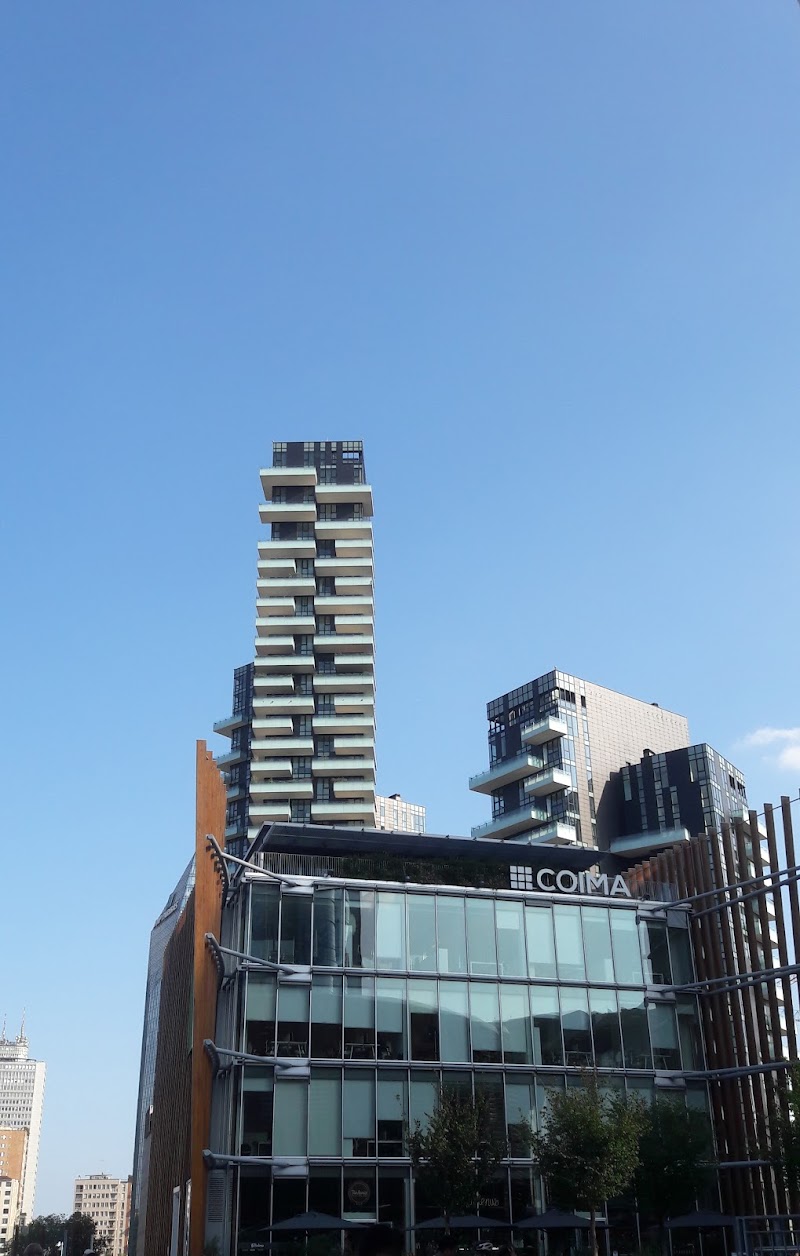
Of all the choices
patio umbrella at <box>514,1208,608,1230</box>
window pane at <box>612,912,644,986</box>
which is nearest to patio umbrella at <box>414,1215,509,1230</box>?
patio umbrella at <box>514,1208,608,1230</box>

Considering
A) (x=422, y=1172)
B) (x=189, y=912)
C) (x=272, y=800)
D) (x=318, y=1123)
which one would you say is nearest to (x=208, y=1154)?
(x=318, y=1123)

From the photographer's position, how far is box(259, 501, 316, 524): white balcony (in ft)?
378

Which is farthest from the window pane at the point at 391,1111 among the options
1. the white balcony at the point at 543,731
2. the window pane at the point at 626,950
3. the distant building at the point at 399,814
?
the distant building at the point at 399,814

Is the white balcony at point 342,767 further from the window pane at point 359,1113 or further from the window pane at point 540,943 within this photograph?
the window pane at point 359,1113

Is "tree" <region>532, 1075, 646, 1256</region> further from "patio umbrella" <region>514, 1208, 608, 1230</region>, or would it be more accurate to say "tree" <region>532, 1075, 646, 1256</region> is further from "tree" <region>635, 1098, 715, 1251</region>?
"tree" <region>635, 1098, 715, 1251</region>

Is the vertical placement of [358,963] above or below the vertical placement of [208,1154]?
above

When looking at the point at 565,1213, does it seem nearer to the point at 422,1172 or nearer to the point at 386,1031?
the point at 422,1172

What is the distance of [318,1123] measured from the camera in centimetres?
4169

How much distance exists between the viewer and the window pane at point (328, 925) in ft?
145

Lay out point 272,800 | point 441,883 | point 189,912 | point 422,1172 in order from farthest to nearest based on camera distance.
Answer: point 272,800, point 189,912, point 441,883, point 422,1172

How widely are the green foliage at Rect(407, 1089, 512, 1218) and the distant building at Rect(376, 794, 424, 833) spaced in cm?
12079

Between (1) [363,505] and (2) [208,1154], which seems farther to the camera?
(1) [363,505]

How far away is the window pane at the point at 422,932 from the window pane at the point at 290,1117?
6.02 meters

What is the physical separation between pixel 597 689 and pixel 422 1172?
83.1 meters
